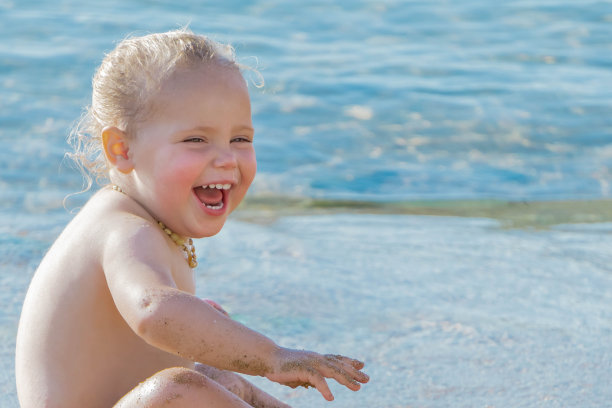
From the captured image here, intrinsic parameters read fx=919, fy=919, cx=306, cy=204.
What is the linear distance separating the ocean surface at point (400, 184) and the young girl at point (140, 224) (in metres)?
0.66

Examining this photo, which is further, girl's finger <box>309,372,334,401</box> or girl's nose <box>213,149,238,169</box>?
girl's nose <box>213,149,238,169</box>

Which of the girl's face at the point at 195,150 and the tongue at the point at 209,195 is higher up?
the girl's face at the point at 195,150

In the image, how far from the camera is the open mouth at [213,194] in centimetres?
229

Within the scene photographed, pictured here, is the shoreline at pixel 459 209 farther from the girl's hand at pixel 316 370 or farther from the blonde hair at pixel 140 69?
the girl's hand at pixel 316 370

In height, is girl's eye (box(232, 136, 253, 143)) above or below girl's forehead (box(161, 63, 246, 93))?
below

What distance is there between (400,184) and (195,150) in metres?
3.75

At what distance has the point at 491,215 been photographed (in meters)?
5.16

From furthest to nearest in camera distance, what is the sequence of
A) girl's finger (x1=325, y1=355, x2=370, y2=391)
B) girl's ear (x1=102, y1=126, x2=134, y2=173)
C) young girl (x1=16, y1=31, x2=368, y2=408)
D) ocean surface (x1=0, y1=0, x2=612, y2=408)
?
ocean surface (x1=0, y1=0, x2=612, y2=408) → girl's ear (x1=102, y1=126, x2=134, y2=173) → young girl (x1=16, y1=31, x2=368, y2=408) → girl's finger (x1=325, y1=355, x2=370, y2=391)

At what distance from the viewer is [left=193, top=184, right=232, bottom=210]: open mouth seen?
229 cm

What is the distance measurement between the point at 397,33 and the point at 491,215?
4.99 metres

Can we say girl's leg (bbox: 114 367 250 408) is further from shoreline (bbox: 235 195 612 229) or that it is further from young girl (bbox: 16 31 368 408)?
shoreline (bbox: 235 195 612 229)

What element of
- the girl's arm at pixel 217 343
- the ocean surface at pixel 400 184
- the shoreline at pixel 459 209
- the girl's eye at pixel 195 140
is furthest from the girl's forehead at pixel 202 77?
the shoreline at pixel 459 209

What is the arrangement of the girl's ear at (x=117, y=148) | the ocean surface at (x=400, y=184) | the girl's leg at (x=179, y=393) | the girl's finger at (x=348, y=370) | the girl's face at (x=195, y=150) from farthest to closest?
the ocean surface at (x=400, y=184)
the girl's ear at (x=117, y=148)
the girl's face at (x=195, y=150)
the girl's leg at (x=179, y=393)
the girl's finger at (x=348, y=370)

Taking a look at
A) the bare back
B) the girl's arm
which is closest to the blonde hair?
the bare back
